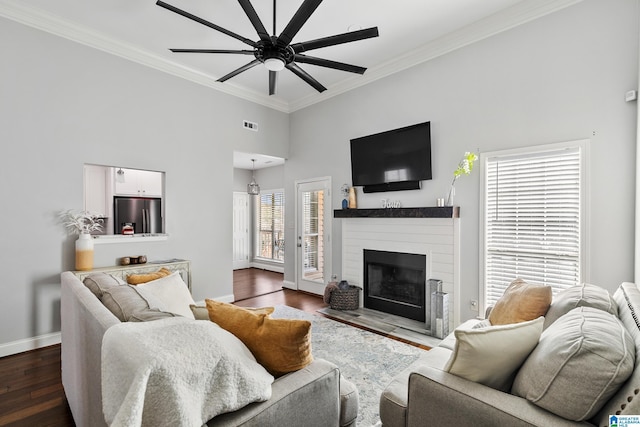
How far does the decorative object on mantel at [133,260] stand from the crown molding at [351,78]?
2510mm

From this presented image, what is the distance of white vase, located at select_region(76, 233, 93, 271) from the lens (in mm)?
3344

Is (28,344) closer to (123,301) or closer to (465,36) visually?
(123,301)

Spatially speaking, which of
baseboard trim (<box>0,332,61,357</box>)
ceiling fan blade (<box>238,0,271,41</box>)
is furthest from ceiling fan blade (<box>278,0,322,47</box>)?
baseboard trim (<box>0,332,61,357</box>)

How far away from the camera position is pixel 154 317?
133cm

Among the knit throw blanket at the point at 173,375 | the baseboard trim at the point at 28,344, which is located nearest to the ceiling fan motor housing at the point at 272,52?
the knit throw blanket at the point at 173,375

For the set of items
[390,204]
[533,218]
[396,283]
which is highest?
[390,204]

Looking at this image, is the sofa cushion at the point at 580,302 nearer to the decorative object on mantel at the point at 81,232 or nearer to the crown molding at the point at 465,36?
the crown molding at the point at 465,36

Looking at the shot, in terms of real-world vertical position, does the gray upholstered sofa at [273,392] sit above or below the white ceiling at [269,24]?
below

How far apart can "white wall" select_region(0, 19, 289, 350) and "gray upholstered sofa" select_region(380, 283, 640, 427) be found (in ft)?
12.3

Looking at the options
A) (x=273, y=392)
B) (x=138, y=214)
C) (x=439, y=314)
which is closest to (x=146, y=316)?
(x=273, y=392)

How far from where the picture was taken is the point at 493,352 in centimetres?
130

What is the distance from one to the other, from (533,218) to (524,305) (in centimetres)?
156

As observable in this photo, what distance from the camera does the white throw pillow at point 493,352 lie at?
130 cm

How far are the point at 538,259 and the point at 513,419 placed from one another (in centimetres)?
250
